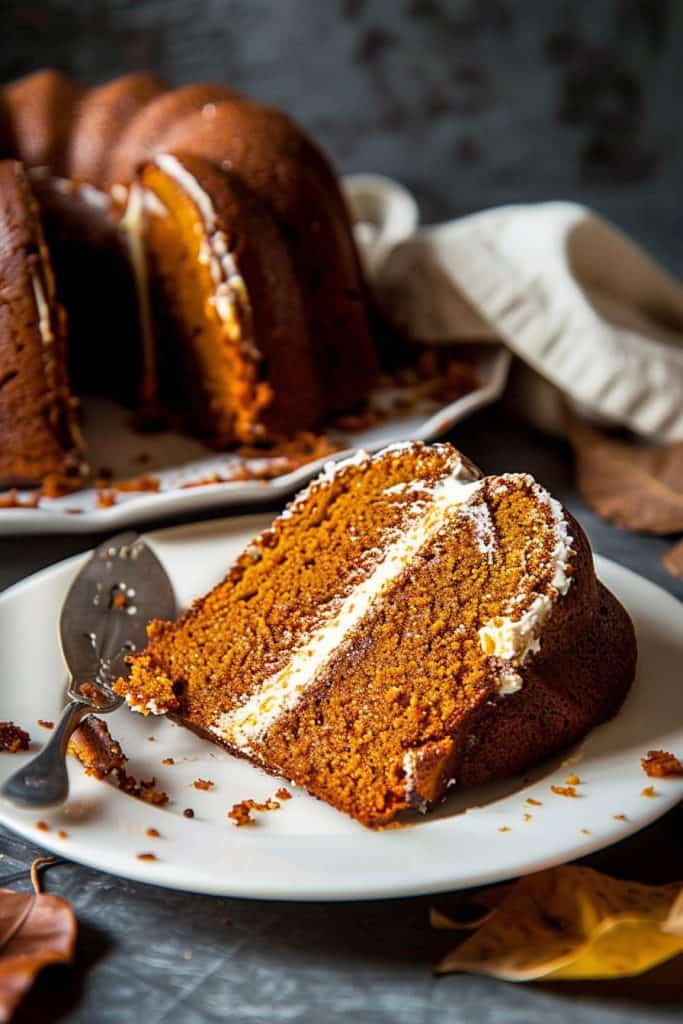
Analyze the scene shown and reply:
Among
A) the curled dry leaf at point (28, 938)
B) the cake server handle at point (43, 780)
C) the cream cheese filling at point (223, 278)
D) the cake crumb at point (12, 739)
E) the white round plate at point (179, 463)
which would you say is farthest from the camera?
the cream cheese filling at point (223, 278)

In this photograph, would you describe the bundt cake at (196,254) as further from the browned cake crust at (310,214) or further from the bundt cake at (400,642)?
the bundt cake at (400,642)

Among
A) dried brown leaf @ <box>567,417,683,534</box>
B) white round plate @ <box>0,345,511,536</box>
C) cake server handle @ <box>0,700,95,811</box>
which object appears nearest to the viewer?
cake server handle @ <box>0,700,95,811</box>

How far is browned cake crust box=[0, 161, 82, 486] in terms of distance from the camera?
7.61 feet

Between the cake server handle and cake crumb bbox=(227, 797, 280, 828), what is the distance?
0.56ft

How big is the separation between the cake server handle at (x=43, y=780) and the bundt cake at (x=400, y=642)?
0.16m

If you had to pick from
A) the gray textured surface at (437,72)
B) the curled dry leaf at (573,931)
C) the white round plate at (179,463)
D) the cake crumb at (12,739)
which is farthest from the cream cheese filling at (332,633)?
the gray textured surface at (437,72)

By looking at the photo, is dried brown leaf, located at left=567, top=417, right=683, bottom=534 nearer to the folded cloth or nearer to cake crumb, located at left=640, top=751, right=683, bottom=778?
the folded cloth

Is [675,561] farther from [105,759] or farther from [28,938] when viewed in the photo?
[28,938]

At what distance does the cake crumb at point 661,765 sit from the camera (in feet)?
4.56

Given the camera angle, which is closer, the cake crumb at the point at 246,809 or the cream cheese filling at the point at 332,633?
the cake crumb at the point at 246,809

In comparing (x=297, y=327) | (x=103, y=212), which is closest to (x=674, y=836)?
(x=297, y=327)

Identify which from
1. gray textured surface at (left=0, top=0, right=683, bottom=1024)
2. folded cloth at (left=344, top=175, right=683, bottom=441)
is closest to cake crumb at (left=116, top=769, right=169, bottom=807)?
folded cloth at (left=344, top=175, right=683, bottom=441)

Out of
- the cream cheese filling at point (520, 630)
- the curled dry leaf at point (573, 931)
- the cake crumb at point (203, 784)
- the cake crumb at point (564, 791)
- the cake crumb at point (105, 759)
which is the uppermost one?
the cream cheese filling at point (520, 630)

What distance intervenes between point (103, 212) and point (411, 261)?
2.13ft
